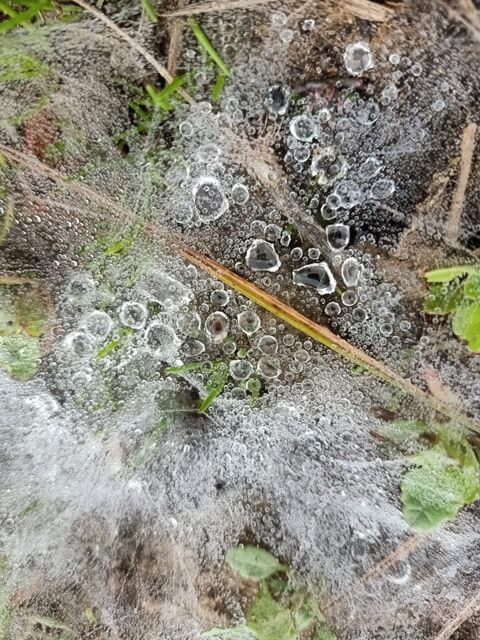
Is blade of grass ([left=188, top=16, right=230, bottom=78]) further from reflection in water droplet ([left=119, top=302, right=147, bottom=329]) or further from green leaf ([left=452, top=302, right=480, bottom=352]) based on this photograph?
green leaf ([left=452, top=302, right=480, bottom=352])

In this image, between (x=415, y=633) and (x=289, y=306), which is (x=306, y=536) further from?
(x=289, y=306)

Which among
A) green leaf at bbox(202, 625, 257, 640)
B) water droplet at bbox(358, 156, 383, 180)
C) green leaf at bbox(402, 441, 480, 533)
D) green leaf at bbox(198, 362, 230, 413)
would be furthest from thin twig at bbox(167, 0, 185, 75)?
green leaf at bbox(202, 625, 257, 640)

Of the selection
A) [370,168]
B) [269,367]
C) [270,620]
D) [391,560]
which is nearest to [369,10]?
[370,168]

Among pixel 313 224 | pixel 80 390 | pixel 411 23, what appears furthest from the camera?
pixel 80 390

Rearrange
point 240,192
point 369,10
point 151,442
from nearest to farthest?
point 369,10, point 240,192, point 151,442

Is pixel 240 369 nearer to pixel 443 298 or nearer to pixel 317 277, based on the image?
pixel 317 277

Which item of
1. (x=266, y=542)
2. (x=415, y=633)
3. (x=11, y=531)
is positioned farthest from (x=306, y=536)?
(x=11, y=531)
